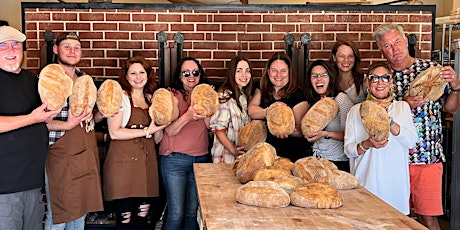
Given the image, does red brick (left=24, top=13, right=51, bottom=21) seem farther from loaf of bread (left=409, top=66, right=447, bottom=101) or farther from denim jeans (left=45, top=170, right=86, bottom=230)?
loaf of bread (left=409, top=66, right=447, bottom=101)

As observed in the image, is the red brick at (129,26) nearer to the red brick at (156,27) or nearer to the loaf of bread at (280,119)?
the red brick at (156,27)

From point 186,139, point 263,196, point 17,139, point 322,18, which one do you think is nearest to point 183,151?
point 186,139

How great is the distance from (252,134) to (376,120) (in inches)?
30.4

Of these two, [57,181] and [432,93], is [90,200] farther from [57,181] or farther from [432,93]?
[432,93]

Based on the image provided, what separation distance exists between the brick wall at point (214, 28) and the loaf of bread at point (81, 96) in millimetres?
1160

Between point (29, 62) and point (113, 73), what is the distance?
637 mm

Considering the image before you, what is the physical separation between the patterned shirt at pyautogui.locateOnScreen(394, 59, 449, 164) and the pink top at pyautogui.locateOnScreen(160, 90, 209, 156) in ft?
4.04

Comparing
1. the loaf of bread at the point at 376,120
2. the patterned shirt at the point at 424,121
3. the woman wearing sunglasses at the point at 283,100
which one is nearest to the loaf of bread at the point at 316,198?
the loaf of bread at the point at 376,120

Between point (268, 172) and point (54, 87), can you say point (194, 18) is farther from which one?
point (268, 172)

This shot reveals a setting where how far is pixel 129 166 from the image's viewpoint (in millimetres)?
3039

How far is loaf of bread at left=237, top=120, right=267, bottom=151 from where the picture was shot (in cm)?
297

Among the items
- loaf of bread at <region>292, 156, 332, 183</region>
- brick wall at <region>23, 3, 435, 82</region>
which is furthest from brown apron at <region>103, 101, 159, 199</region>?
loaf of bread at <region>292, 156, 332, 183</region>

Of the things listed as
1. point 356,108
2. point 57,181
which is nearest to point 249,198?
point 356,108

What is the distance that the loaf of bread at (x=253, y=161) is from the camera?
225cm
